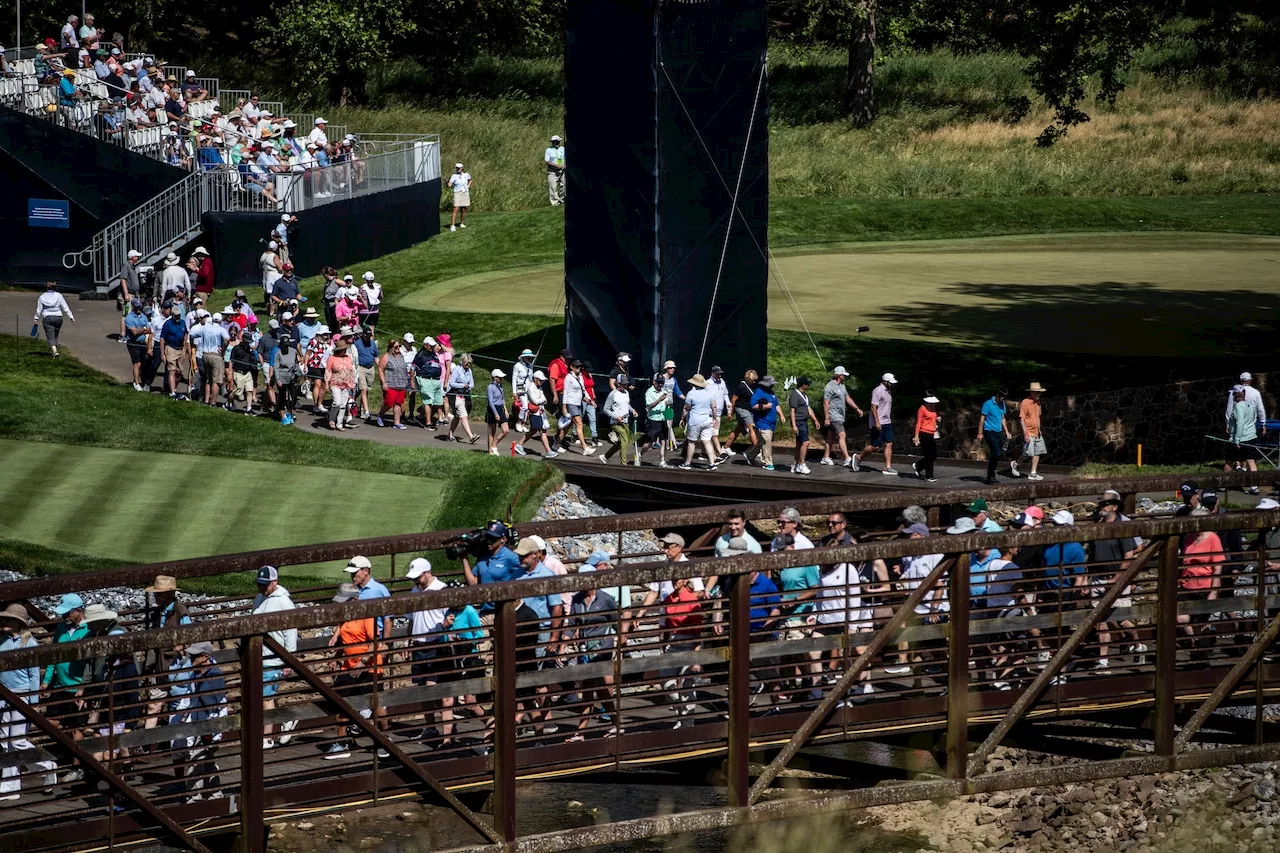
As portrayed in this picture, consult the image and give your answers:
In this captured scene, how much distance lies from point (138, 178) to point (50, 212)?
248 cm

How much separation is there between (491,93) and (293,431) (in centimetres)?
3456

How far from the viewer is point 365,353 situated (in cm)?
3216

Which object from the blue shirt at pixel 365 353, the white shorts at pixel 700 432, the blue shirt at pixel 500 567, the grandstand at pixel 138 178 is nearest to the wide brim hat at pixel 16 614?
the blue shirt at pixel 500 567

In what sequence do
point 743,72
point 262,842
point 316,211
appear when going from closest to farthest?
point 262,842, point 743,72, point 316,211

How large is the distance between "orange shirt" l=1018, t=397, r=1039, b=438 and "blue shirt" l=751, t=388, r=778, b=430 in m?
4.03

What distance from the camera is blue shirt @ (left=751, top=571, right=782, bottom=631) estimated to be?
1376cm

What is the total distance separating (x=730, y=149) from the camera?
3067 cm

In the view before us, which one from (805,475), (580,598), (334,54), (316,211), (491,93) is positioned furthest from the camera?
(491,93)

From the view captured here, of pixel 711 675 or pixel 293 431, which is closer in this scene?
pixel 711 675

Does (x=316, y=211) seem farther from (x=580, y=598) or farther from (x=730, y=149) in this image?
(x=580, y=598)

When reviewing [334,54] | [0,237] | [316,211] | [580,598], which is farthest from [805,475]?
[334,54]

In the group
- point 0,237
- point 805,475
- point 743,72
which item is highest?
point 743,72

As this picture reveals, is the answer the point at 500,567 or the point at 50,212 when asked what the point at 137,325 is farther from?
the point at 500,567

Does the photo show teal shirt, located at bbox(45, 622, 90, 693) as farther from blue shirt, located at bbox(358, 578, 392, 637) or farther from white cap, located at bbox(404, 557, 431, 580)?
white cap, located at bbox(404, 557, 431, 580)
